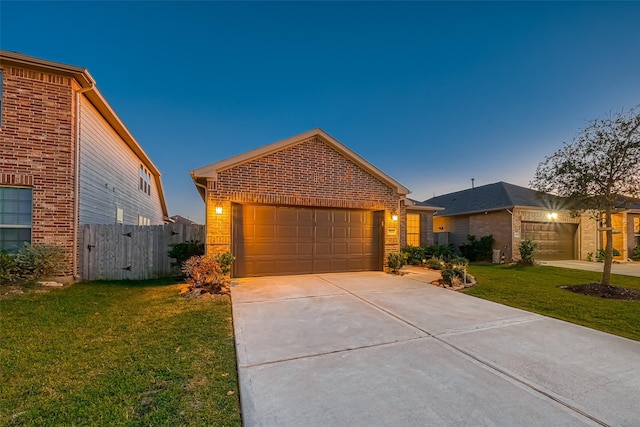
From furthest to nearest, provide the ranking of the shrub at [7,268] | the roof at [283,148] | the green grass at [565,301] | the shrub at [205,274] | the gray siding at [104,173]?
1. the gray siding at [104,173]
2. the roof at [283,148]
3. the shrub at [205,274]
4. the shrub at [7,268]
5. the green grass at [565,301]

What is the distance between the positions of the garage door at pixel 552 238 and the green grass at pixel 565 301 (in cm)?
473

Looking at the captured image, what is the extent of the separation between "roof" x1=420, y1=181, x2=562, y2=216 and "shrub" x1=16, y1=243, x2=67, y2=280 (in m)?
16.7

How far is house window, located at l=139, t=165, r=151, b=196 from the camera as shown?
14438 millimetres

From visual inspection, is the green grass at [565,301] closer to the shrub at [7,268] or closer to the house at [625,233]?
the house at [625,233]

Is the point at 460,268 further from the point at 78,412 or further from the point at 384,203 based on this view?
the point at 78,412

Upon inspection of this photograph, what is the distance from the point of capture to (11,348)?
3.31 meters

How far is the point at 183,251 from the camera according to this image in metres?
8.28

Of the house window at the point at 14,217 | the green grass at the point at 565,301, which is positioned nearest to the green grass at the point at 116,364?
the house window at the point at 14,217

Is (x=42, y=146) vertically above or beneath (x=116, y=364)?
above

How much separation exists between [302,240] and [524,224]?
1264cm

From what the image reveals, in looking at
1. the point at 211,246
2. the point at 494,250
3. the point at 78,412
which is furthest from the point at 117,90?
the point at 494,250

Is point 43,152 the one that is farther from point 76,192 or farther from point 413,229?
point 413,229

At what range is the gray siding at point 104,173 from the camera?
7.92 m

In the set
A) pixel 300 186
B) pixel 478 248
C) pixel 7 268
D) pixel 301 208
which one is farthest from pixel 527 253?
pixel 7 268
